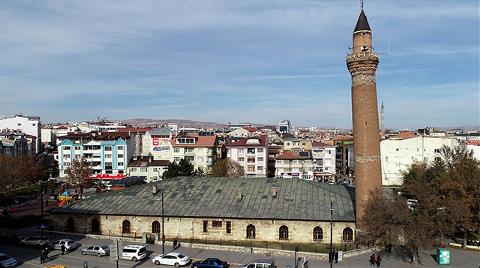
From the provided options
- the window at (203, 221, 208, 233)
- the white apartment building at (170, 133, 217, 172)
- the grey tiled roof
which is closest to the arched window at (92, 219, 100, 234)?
the grey tiled roof

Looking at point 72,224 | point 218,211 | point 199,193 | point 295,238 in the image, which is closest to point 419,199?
point 295,238

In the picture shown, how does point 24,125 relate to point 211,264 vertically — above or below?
above

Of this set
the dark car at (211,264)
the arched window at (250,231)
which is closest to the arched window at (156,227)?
the arched window at (250,231)

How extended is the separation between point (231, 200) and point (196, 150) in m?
51.7

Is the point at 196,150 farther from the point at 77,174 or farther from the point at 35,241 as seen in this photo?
the point at 35,241

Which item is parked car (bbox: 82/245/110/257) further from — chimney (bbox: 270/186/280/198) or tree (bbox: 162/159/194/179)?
tree (bbox: 162/159/194/179)

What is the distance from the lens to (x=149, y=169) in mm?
92188

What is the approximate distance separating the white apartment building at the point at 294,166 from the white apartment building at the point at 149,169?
23.4m

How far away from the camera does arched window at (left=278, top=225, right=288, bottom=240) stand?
131ft

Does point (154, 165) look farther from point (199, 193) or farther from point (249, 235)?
point (249, 235)

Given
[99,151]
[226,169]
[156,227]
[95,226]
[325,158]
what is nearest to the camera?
[156,227]

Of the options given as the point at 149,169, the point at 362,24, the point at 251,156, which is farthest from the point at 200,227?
the point at 251,156

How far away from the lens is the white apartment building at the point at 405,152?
85.7m

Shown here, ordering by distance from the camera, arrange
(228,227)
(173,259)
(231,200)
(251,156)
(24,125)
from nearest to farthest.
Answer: (173,259) < (228,227) < (231,200) < (251,156) < (24,125)
